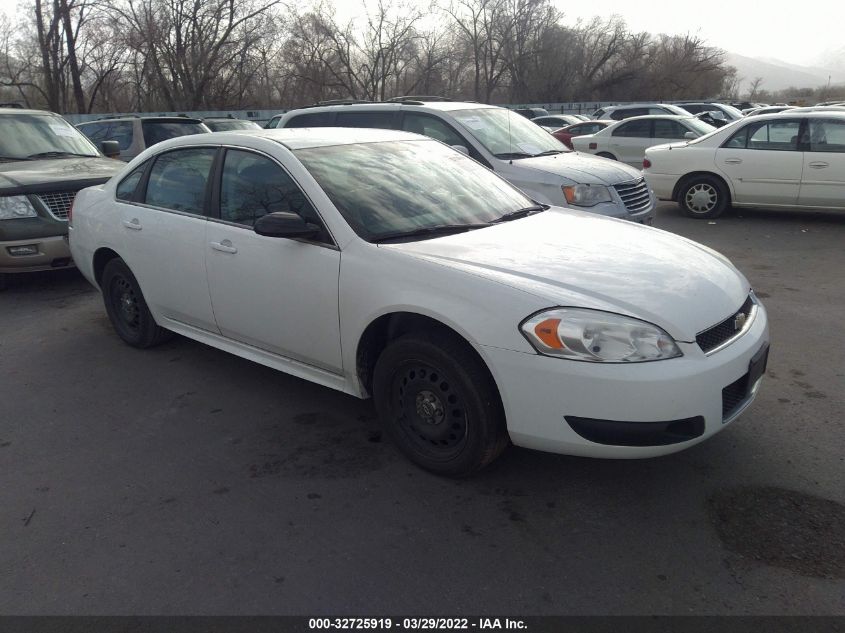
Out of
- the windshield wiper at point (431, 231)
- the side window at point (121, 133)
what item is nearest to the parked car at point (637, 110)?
the side window at point (121, 133)

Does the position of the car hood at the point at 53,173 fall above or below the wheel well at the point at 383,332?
above

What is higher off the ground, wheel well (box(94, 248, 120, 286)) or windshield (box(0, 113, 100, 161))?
windshield (box(0, 113, 100, 161))

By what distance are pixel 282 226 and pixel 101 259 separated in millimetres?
2599

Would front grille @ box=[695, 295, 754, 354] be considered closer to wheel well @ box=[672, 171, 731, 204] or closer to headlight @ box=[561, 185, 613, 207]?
headlight @ box=[561, 185, 613, 207]

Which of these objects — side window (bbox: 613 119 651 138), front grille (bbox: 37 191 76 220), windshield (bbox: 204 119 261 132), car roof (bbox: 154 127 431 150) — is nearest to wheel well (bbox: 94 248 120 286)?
car roof (bbox: 154 127 431 150)

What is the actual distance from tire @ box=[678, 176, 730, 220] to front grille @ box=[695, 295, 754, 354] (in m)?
7.51

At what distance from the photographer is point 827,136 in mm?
9109

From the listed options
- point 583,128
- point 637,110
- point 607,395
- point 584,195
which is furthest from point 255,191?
point 637,110

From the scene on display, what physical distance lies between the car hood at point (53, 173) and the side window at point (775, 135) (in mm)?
8289

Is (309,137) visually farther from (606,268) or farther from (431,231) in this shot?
(606,268)

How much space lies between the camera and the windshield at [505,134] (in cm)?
769

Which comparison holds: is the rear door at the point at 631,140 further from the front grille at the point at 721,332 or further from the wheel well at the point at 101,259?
the front grille at the point at 721,332

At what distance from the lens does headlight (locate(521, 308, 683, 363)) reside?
282cm

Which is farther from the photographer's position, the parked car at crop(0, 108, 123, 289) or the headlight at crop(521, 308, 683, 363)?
the parked car at crop(0, 108, 123, 289)
